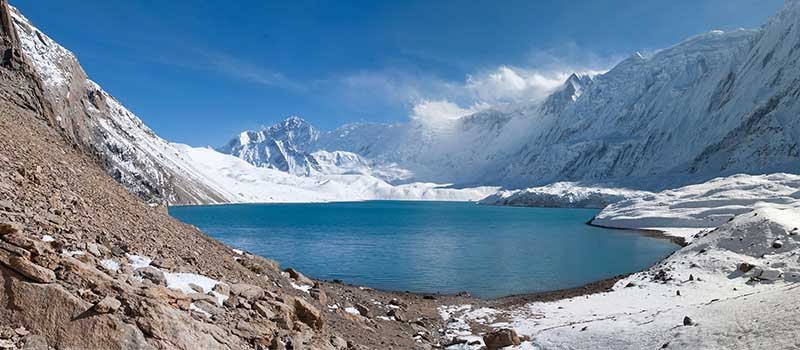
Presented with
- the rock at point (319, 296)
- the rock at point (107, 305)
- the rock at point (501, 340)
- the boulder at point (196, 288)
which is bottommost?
the rock at point (501, 340)

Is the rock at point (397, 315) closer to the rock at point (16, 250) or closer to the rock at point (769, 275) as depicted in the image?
the rock at point (16, 250)

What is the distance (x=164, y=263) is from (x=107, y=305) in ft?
11.9

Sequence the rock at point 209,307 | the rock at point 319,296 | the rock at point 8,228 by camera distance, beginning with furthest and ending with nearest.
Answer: the rock at point 319,296
the rock at point 209,307
the rock at point 8,228

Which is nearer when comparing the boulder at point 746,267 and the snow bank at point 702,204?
the boulder at point 746,267

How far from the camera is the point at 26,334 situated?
8.58 m

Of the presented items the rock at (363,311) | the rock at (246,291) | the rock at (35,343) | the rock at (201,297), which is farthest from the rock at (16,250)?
the rock at (363,311)

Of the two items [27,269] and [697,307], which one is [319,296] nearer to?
[27,269]

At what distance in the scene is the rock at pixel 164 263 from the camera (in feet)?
41.0

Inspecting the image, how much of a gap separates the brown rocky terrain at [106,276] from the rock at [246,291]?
0.10 ft

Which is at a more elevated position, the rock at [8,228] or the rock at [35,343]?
A: the rock at [8,228]

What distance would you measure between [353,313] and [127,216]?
10201mm

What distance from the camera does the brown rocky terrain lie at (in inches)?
351

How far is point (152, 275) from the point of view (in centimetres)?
1146

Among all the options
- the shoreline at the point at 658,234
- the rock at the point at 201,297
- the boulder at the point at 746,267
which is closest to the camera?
the rock at the point at 201,297
